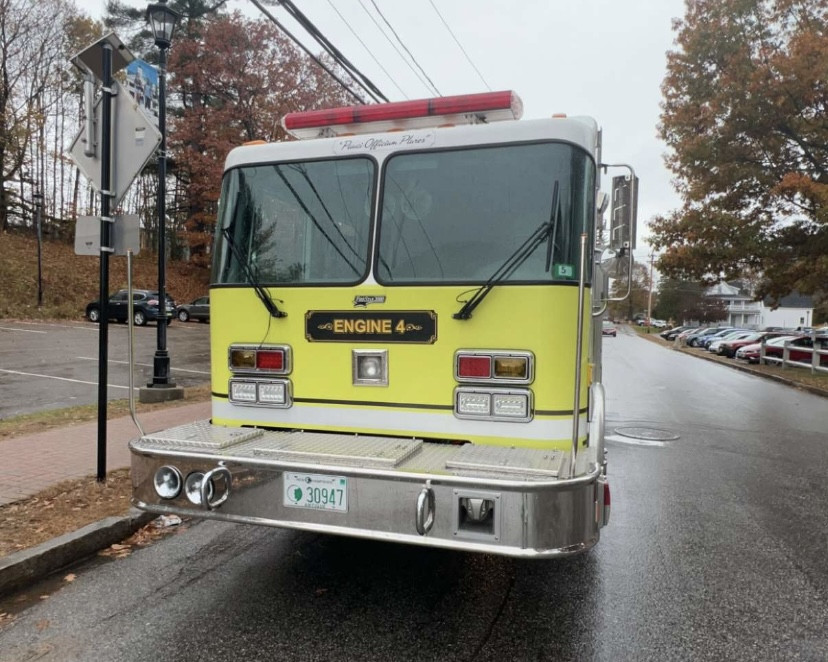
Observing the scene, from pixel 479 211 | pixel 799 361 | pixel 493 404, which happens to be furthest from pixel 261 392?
pixel 799 361

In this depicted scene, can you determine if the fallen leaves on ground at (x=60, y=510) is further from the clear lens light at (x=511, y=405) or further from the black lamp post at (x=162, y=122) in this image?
the black lamp post at (x=162, y=122)

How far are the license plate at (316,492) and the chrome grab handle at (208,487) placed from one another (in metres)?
0.31

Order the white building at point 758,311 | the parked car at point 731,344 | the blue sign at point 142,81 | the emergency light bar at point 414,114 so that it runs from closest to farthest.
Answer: the emergency light bar at point 414,114 < the blue sign at point 142,81 < the parked car at point 731,344 < the white building at point 758,311

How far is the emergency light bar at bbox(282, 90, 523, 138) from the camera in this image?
3729 millimetres

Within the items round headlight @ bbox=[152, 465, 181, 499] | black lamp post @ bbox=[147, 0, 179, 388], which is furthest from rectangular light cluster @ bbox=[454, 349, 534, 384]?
black lamp post @ bbox=[147, 0, 179, 388]

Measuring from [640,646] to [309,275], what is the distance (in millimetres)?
2627

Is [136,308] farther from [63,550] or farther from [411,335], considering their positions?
[411,335]

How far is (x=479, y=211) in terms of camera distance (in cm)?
356

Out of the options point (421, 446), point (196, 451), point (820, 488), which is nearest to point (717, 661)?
point (421, 446)

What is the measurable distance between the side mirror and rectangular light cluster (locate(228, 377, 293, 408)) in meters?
2.11

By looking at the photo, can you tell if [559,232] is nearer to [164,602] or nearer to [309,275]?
[309,275]

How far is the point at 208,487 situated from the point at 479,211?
2009 millimetres

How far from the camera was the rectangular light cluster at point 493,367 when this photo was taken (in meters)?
3.36

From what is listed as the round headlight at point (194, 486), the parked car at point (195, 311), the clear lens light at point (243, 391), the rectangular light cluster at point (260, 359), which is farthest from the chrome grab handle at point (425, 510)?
the parked car at point (195, 311)
